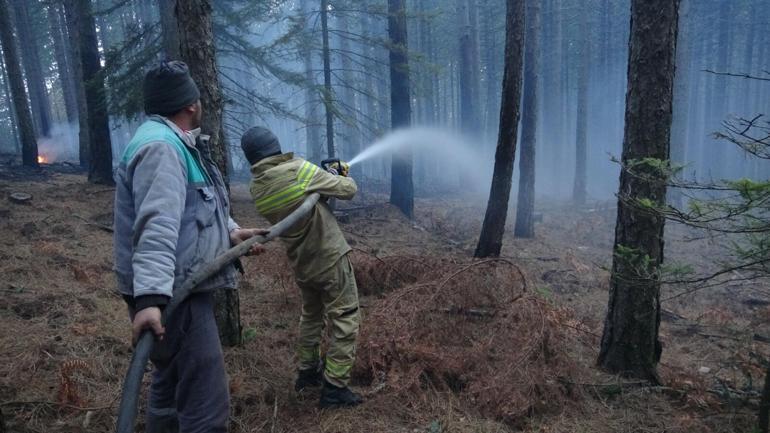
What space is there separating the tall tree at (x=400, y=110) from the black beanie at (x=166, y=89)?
12.5 m

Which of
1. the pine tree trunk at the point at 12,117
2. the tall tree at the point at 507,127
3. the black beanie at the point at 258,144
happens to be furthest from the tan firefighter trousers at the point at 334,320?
the pine tree trunk at the point at 12,117

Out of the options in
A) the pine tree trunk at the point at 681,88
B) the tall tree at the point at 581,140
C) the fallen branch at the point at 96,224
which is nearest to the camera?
the fallen branch at the point at 96,224

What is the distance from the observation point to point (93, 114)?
12594mm

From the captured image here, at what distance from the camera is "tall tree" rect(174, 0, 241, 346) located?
15.1 feet

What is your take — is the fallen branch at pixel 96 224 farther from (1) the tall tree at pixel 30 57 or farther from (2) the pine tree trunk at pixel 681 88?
(2) the pine tree trunk at pixel 681 88

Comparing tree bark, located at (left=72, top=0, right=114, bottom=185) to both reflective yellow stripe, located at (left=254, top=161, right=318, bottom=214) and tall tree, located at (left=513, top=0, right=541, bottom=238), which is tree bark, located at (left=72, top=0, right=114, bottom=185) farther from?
tall tree, located at (left=513, top=0, right=541, bottom=238)

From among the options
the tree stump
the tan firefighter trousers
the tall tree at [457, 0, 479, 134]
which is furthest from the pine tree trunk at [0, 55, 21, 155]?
the tan firefighter trousers

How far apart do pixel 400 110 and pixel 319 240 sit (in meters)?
12.1

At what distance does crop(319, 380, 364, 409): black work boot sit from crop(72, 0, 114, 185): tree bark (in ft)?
37.9

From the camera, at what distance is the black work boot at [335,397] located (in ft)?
12.9

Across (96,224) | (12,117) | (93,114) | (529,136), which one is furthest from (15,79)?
(12,117)

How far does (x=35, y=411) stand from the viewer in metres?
3.49

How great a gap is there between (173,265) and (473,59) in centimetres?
2323

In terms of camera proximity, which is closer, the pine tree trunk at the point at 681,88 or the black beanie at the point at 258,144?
the black beanie at the point at 258,144
